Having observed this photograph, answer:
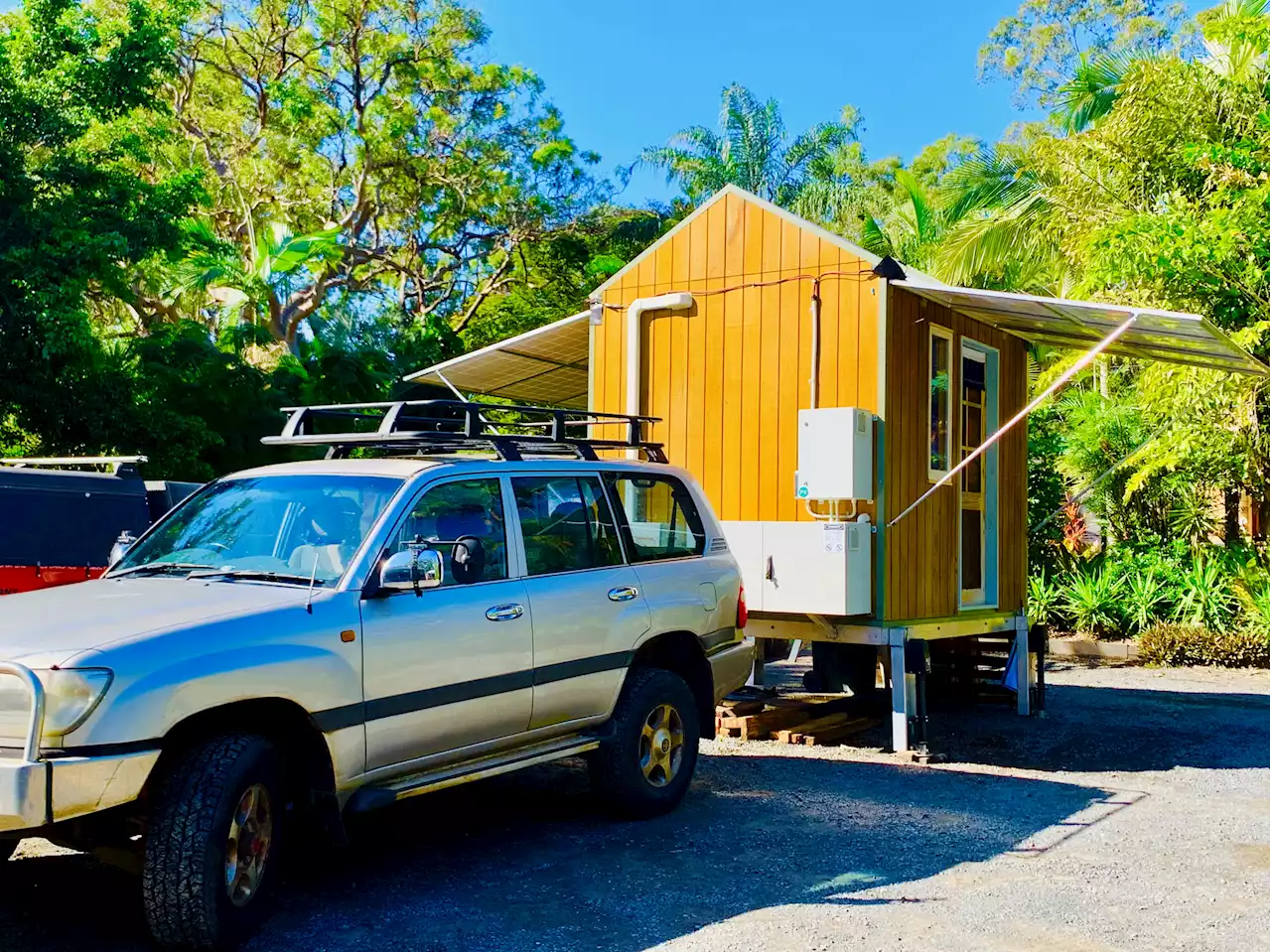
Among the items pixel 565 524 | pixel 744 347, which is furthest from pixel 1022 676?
pixel 565 524

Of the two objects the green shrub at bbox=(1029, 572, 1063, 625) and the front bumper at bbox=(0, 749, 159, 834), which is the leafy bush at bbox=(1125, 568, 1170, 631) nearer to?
the green shrub at bbox=(1029, 572, 1063, 625)

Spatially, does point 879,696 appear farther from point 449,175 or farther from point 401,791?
point 449,175

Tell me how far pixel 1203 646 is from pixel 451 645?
11.6 meters

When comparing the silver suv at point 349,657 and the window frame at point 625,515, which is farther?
the window frame at point 625,515

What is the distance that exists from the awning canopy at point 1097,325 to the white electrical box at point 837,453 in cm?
114

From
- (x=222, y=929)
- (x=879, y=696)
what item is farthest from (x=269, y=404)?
(x=222, y=929)

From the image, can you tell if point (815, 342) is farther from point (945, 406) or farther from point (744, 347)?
point (945, 406)

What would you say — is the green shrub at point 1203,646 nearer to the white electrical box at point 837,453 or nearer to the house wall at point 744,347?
→ the house wall at point 744,347

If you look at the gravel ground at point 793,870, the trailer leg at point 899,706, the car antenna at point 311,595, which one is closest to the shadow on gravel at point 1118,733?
the gravel ground at point 793,870

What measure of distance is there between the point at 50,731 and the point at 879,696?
7899 millimetres

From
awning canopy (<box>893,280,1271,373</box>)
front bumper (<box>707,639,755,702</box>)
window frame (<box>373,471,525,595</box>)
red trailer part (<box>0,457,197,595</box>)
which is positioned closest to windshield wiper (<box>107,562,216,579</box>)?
window frame (<box>373,471,525,595</box>)

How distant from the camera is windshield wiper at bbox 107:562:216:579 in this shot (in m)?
5.56

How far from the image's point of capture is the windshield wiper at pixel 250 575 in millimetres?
5328

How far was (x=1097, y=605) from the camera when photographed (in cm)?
1591
